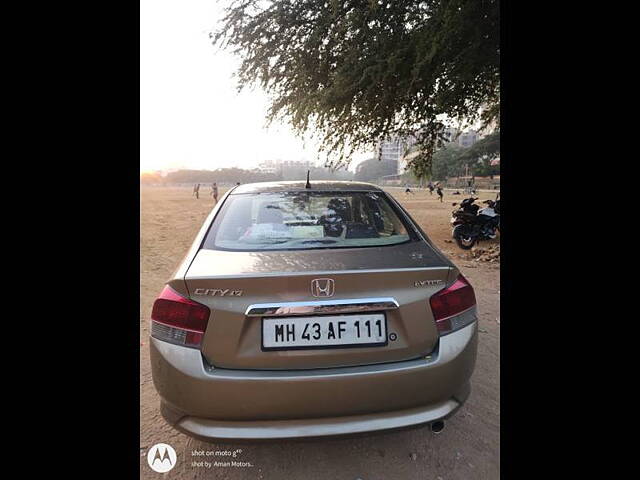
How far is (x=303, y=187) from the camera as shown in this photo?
2.35 meters

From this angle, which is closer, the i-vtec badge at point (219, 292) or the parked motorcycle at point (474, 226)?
the i-vtec badge at point (219, 292)

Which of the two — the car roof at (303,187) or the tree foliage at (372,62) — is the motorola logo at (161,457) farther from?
the tree foliage at (372,62)

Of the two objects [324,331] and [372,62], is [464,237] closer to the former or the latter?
[372,62]

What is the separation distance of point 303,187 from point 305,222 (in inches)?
14.4

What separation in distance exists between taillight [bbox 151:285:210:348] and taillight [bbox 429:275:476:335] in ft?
3.18

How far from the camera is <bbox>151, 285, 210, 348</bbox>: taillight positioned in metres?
1.40

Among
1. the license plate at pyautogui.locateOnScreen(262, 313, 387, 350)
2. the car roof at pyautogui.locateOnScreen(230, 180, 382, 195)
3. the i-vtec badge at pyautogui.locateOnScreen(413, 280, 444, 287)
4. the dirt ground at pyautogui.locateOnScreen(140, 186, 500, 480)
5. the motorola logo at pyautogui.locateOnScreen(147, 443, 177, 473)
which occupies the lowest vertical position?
the motorola logo at pyautogui.locateOnScreen(147, 443, 177, 473)

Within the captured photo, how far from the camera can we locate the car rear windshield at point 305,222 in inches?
70.8

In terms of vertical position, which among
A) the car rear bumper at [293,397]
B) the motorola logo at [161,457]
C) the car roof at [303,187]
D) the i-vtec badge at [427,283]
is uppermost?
the car roof at [303,187]

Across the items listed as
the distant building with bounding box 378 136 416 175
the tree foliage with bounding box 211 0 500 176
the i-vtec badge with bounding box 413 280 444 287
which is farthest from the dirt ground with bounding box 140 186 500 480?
the distant building with bounding box 378 136 416 175

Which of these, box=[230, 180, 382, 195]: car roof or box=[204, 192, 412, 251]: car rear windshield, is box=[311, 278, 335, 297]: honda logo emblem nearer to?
box=[204, 192, 412, 251]: car rear windshield

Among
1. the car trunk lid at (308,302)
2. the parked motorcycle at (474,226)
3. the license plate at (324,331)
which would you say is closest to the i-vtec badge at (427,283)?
the car trunk lid at (308,302)
